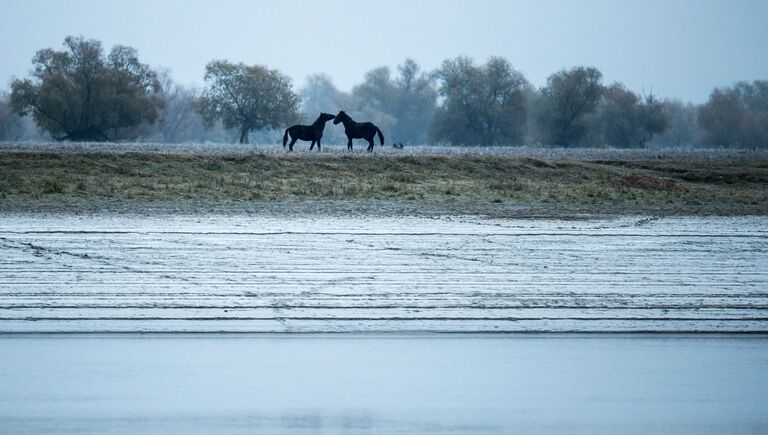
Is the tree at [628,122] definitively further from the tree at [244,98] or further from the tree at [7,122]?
the tree at [7,122]

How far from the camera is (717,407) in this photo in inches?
326

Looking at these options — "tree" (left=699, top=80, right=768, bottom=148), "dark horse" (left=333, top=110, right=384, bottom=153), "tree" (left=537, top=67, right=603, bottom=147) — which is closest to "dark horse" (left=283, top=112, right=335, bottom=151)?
"dark horse" (left=333, top=110, right=384, bottom=153)

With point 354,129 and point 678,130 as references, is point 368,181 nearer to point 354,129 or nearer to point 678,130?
point 354,129

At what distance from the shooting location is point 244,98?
2534 inches

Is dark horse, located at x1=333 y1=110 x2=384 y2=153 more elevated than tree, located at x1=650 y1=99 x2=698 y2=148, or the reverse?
tree, located at x1=650 y1=99 x2=698 y2=148

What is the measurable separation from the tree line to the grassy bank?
1081 inches

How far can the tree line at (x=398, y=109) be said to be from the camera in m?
58.8

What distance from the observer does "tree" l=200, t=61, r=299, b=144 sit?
64.2 m

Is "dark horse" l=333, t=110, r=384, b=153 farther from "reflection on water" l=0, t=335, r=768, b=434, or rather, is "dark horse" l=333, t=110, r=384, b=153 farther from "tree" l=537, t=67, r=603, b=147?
"tree" l=537, t=67, r=603, b=147

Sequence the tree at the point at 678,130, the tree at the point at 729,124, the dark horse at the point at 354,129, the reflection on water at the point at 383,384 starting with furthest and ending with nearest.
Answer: the tree at the point at 678,130, the tree at the point at 729,124, the dark horse at the point at 354,129, the reflection on water at the point at 383,384

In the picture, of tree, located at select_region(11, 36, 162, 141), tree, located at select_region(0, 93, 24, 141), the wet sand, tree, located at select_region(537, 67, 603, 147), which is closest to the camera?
the wet sand

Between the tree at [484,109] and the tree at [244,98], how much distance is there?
19296 millimetres

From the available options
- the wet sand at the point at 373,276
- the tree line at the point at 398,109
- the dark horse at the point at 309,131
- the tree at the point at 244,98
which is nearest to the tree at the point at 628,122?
the tree line at the point at 398,109

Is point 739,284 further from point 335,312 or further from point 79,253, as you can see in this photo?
point 79,253
